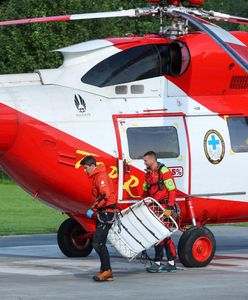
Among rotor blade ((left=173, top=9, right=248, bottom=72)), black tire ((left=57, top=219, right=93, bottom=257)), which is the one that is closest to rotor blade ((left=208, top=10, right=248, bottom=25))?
rotor blade ((left=173, top=9, right=248, bottom=72))

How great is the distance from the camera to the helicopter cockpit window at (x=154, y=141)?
49.9 ft

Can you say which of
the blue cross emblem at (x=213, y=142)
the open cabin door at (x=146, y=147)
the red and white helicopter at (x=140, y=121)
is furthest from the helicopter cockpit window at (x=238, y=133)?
the open cabin door at (x=146, y=147)

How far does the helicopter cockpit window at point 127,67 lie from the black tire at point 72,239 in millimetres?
2798

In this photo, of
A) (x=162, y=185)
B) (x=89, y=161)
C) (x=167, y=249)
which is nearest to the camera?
(x=89, y=161)

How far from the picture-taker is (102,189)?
546 inches

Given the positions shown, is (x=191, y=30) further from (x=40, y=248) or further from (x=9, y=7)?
(x=9, y=7)

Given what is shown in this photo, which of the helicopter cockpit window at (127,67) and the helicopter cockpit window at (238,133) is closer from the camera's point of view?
the helicopter cockpit window at (127,67)

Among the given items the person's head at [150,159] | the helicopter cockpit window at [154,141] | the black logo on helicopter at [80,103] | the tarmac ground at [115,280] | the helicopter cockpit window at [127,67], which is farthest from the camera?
the helicopter cockpit window at [127,67]

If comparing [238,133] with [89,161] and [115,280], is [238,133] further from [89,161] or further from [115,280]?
[115,280]

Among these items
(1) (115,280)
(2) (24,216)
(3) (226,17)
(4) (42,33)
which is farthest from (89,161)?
(4) (42,33)

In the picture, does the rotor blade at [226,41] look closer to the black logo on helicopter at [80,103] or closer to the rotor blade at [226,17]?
the rotor blade at [226,17]

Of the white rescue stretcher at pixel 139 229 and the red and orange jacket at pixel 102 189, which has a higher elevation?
the red and orange jacket at pixel 102 189

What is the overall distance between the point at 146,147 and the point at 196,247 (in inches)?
65.4

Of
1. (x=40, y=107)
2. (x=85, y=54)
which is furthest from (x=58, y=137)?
(x=85, y=54)
